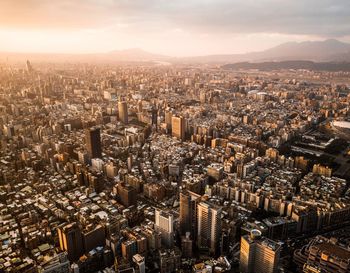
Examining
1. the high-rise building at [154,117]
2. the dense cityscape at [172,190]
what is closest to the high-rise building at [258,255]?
the dense cityscape at [172,190]

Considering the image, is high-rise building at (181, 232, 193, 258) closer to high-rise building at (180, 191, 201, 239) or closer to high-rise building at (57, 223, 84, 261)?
high-rise building at (180, 191, 201, 239)

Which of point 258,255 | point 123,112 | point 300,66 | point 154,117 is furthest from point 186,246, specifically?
point 300,66

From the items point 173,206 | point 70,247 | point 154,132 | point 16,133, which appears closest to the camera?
point 70,247

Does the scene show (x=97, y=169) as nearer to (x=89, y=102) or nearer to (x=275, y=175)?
(x=275, y=175)

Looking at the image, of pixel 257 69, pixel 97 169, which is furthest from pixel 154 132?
pixel 257 69

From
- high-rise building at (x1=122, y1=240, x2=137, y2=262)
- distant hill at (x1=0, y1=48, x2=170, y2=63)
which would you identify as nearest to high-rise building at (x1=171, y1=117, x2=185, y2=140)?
high-rise building at (x1=122, y1=240, x2=137, y2=262)
